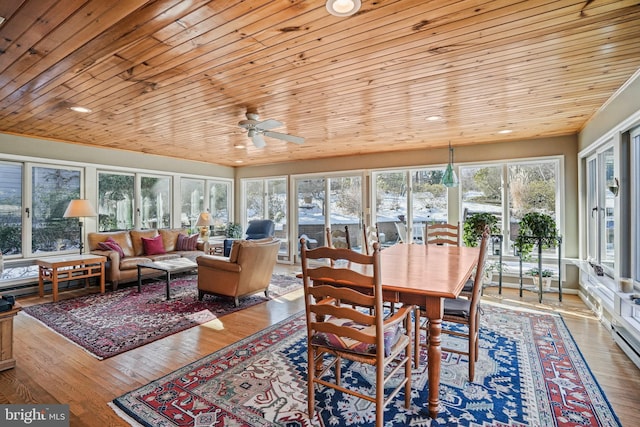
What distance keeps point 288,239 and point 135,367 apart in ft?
16.6

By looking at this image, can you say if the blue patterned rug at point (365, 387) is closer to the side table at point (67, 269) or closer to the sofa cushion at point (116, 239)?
the side table at point (67, 269)

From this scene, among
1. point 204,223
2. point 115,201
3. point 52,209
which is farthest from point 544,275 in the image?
point 52,209

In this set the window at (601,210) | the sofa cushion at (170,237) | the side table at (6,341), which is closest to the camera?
the side table at (6,341)

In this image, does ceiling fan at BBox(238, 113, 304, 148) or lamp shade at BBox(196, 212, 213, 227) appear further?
lamp shade at BBox(196, 212, 213, 227)

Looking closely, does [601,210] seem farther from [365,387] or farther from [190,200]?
[190,200]

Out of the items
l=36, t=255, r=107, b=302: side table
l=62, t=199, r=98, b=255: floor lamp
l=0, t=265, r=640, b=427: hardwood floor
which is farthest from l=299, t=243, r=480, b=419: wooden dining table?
l=62, t=199, r=98, b=255: floor lamp

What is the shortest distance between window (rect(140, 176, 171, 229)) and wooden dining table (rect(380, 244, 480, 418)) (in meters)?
5.55

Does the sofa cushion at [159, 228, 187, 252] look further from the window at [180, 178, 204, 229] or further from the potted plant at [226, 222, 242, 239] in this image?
the potted plant at [226, 222, 242, 239]

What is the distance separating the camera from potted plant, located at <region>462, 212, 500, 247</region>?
15.9 feet

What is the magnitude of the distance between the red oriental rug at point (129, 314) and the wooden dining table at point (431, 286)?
7.95 ft

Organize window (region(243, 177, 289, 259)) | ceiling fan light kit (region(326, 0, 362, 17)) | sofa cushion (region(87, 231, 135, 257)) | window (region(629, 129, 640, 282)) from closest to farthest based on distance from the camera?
ceiling fan light kit (region(326, 0, 362, 17)) < window (region(629, 129, 640, 282)) < sofa cushion (region(87, 231, 135, 257)) < window (region(243, 177, 289, 259))

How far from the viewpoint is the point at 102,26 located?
6.37 ft

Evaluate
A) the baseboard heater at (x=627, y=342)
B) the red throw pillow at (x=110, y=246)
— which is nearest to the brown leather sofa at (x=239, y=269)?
the red throw pillow at (x=110, y=246)

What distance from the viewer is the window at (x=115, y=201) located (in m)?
5.86
